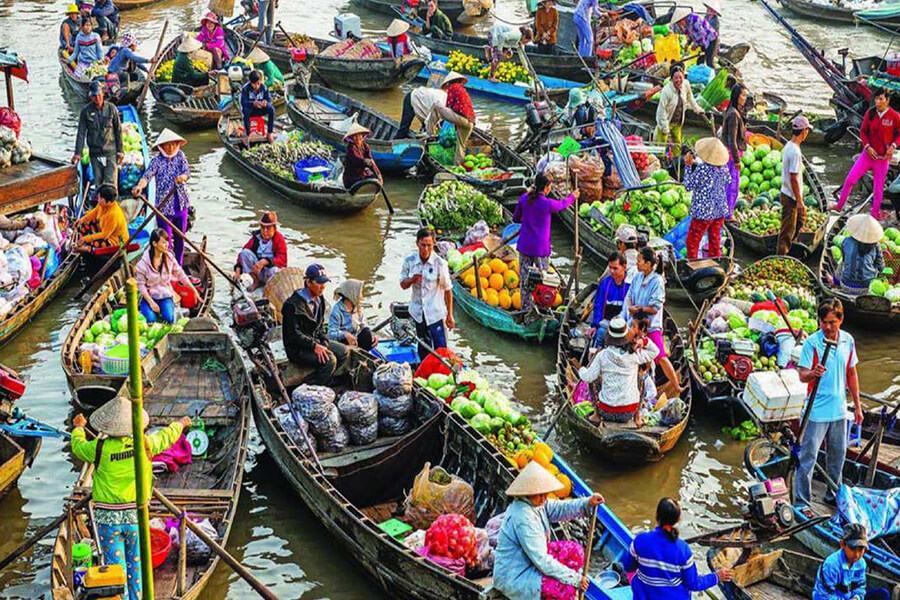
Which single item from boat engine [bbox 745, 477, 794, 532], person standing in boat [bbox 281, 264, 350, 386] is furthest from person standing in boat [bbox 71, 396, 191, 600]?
boat engine [bbox 745, 477, 794, 532]

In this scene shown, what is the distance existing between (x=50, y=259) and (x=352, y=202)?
4.35 m

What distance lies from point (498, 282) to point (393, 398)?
11.6ft

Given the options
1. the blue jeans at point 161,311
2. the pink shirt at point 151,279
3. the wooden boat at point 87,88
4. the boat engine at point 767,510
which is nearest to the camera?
the boat engine at point 767,510

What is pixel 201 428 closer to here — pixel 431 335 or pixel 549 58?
pixel 431 335

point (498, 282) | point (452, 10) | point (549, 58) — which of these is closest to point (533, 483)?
point (498, 282)

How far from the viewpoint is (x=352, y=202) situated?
15.9 meters

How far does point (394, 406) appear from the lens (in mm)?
9703

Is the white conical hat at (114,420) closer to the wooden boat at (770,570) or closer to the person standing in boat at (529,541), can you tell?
the person standing in boat at (529,541)

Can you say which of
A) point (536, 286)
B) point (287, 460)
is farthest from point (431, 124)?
point (287, 460)

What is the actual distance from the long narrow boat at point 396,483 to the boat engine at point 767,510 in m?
0.98

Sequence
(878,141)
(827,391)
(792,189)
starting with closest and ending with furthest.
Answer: (827,391)
(792,189)
(878,141)

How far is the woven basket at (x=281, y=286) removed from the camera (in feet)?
38.7

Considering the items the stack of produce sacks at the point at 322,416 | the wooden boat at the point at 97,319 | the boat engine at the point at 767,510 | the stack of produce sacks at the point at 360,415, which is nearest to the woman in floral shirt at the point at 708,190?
the stack of produce sacks at the point at 360,415

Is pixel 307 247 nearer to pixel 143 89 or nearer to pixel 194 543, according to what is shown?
pixel 143 89
